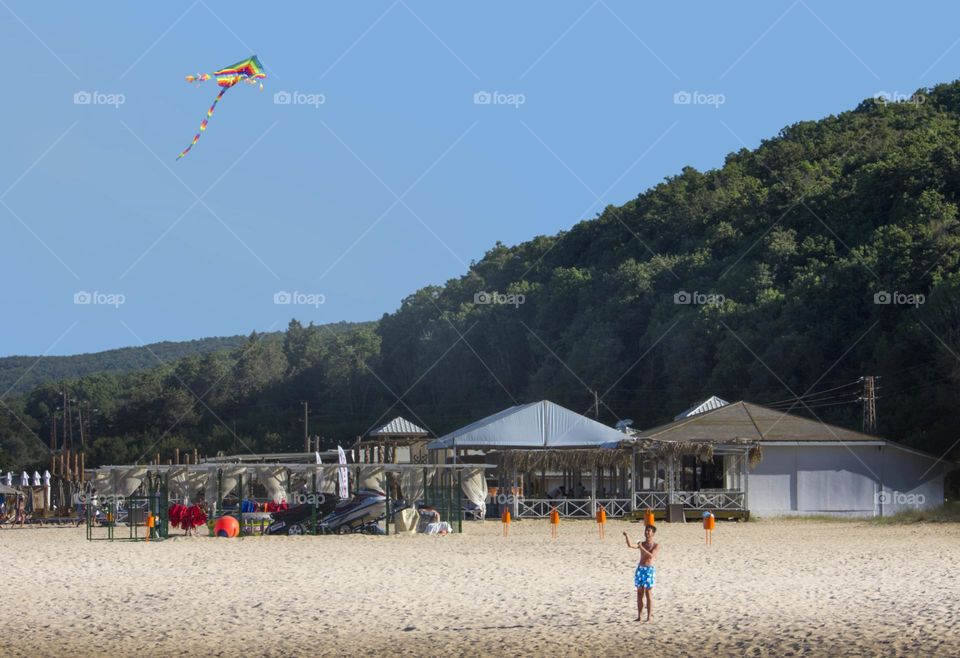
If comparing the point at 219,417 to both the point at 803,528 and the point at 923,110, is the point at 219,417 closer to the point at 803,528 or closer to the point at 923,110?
the point at 923,110

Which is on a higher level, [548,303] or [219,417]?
[548,303]

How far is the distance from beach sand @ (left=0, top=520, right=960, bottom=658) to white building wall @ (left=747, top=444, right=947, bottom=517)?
12251 millimetres

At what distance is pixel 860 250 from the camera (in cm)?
6981

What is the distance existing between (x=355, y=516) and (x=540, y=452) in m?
9.97

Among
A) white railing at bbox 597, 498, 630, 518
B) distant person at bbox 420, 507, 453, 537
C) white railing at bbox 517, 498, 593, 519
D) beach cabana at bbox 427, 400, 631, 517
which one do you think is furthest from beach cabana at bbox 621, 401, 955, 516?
distant person at bbox 420, 507, 453, 537

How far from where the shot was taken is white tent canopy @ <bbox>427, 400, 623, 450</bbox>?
165 feet

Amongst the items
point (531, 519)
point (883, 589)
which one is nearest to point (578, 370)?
point (531, 519)

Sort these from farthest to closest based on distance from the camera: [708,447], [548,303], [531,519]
→ [548,303] < [531,519] < [708,447]

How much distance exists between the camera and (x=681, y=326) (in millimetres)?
78812

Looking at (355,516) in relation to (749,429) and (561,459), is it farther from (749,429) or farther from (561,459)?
(749,429)

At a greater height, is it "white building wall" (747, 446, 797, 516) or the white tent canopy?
the white tent canopy

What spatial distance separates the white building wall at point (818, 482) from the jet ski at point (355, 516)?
521 inches

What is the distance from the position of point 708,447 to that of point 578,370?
44.2 meters

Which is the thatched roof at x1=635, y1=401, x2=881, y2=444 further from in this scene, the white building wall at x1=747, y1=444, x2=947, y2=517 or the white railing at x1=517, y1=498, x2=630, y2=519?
the white railing at x1=517, y1=498, x2=630, y2=519
